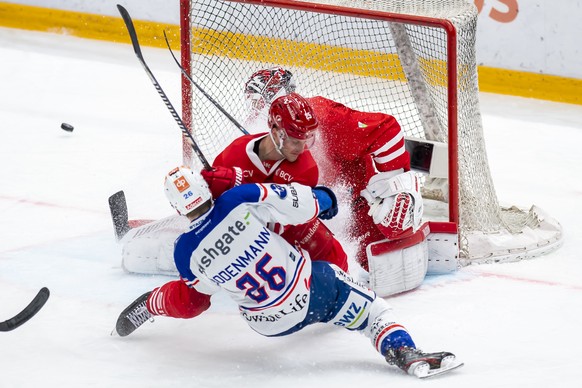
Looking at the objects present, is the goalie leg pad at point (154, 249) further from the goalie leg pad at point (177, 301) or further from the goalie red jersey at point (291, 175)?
the goalie leg pad at point (177, 301)

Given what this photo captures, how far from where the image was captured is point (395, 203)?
11.7 feet

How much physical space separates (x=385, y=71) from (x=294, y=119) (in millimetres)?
1291

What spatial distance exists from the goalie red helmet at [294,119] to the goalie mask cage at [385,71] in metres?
0.82

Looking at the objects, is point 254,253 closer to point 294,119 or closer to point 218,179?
point 218,179

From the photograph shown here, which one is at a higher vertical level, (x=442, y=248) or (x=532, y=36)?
(x=532, y=36)

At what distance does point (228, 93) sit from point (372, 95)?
614 millimetres

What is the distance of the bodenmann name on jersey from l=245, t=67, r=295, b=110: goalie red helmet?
1.15m

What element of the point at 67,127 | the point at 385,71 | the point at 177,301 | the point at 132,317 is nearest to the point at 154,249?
the point at 132,317

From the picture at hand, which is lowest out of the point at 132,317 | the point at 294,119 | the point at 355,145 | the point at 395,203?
the point at 132,317

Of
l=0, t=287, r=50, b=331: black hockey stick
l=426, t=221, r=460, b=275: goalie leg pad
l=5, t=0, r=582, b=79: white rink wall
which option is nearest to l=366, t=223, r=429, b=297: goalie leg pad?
l=426, t=221, r=460, b=275: goalie leg pad

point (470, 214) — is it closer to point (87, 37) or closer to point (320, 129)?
point (320, 129)

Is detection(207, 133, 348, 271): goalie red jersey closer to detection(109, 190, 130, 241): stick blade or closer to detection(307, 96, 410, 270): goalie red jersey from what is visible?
detection(307, 96, 410, 270): goalie red jersey

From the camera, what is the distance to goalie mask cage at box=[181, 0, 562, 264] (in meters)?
3.89

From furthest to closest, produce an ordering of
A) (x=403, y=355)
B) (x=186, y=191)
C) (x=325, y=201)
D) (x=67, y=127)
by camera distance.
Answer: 1. (x=67, y=127)
2. (x=325, y=201)
3. (x=403, y=355)
4. (x=186, y=191)
